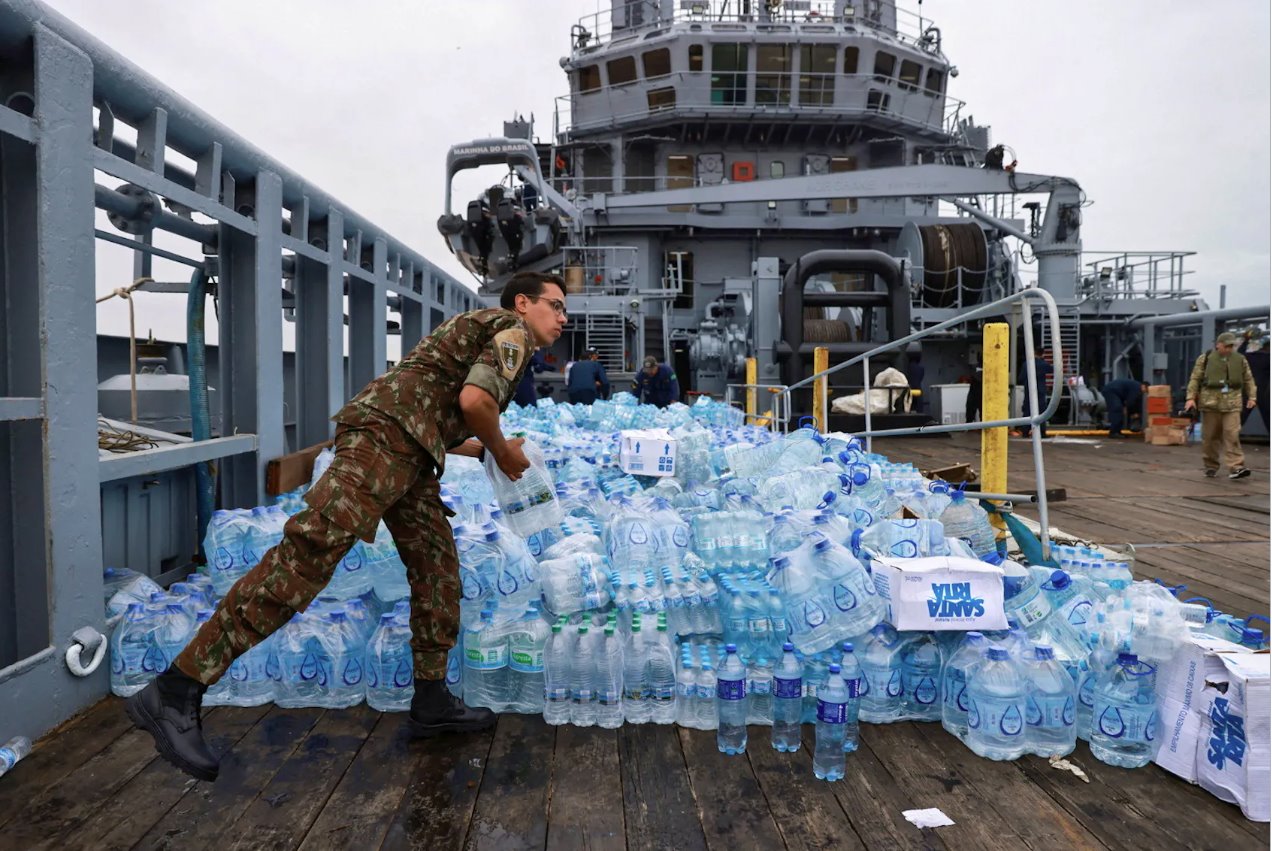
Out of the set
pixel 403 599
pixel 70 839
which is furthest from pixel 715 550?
pixel 70 839

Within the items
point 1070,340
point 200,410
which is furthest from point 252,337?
point 1070,340

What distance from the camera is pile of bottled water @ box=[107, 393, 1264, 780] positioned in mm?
2875

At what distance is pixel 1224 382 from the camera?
9.27m

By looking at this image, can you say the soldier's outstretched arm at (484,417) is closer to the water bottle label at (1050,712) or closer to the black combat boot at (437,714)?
the black combat boot at (437,714)

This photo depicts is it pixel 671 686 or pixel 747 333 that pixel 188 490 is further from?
pixel 747 333

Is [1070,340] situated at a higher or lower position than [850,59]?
lower

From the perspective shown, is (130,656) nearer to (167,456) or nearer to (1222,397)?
(167,456)

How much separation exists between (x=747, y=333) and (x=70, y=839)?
14449mm

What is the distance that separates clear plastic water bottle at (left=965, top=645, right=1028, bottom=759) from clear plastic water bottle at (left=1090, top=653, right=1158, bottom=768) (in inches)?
11.1

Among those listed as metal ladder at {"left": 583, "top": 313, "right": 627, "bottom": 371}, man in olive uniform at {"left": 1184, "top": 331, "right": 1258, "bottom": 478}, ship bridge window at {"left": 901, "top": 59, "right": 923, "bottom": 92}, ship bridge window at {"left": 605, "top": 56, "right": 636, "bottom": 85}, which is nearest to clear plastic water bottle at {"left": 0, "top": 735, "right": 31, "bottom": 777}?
man in olive uniform at {"left": 1184, "top": 331, "right": 1258, "bottom": 478}

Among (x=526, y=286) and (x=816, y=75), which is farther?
(x=816, y=75)

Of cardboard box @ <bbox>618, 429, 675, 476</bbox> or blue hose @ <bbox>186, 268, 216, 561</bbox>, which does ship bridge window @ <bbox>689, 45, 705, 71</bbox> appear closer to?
cardboard box @ <bbox>618, 429, 675, 476</bbox>

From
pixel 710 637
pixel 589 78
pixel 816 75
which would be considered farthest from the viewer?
pixel 589 78

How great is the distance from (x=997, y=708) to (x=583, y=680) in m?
1.57
